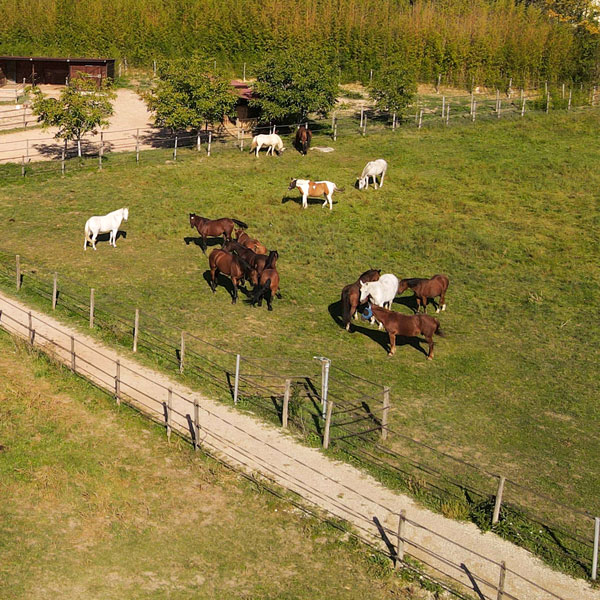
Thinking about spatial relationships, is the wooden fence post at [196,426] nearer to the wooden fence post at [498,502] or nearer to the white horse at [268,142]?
the wooden fence post at [498,502]

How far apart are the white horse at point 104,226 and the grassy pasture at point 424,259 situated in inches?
17.0

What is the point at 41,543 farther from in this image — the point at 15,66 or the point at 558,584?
the point at 15,66

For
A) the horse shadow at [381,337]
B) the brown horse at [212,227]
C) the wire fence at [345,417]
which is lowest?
the horse shadow at [381,337]

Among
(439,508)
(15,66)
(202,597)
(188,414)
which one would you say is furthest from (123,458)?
(15,66)

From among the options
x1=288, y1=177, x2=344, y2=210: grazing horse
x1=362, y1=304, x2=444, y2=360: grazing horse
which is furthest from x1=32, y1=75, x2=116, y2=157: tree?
x1=362, y1=304, x2=444, y2=360: grazing horse

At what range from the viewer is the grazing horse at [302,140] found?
40.0 metres

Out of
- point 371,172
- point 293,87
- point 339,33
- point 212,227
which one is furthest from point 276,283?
point 339,33

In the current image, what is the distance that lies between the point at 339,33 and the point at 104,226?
3310 centimetres

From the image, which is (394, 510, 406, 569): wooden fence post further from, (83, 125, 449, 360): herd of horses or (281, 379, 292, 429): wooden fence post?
(83, 125, 449, 360): herd of horses

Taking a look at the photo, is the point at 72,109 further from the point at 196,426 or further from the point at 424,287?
the point at 196,426

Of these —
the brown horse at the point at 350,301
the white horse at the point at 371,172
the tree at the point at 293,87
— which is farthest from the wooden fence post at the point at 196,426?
the tree at the point at 293,87

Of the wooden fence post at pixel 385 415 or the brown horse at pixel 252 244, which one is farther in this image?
the brown horse at pixel 252 244

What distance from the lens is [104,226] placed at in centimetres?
2766

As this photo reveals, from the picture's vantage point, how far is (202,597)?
495 inches
